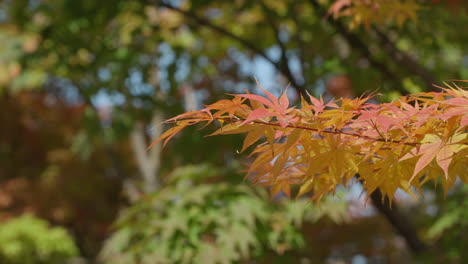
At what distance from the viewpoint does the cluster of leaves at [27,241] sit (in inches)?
273

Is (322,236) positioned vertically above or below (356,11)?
below

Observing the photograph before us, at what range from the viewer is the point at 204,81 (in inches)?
368

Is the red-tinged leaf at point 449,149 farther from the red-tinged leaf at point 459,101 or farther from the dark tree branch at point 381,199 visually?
the dark tree branch at point 381,199

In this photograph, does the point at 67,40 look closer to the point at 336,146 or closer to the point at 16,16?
the point at 16,16

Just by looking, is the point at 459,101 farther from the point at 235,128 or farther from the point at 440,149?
the point at 235,128

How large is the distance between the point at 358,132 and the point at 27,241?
7.03 meters

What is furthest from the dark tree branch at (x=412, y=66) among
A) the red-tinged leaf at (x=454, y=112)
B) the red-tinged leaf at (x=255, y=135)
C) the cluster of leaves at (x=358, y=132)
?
the red-tinged leaf at (x=255, y=135)

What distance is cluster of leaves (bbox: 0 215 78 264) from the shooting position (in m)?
6.94

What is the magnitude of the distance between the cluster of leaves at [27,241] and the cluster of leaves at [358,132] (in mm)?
6539

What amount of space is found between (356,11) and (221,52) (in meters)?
4.27

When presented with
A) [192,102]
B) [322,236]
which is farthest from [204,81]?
[322,236]

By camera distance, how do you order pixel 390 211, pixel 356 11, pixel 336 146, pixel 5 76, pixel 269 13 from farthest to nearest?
pixel 5 76
pixel 269 13
pixel 390 211
pixel 356 11
pixel 336 146

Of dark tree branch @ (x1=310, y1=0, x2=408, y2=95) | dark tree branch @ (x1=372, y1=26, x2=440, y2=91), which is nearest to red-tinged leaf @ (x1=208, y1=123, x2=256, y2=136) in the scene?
dark tree branch @ (x1=372, y1=26, x2=440, y2=91)

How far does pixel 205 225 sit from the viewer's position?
9.78ft
